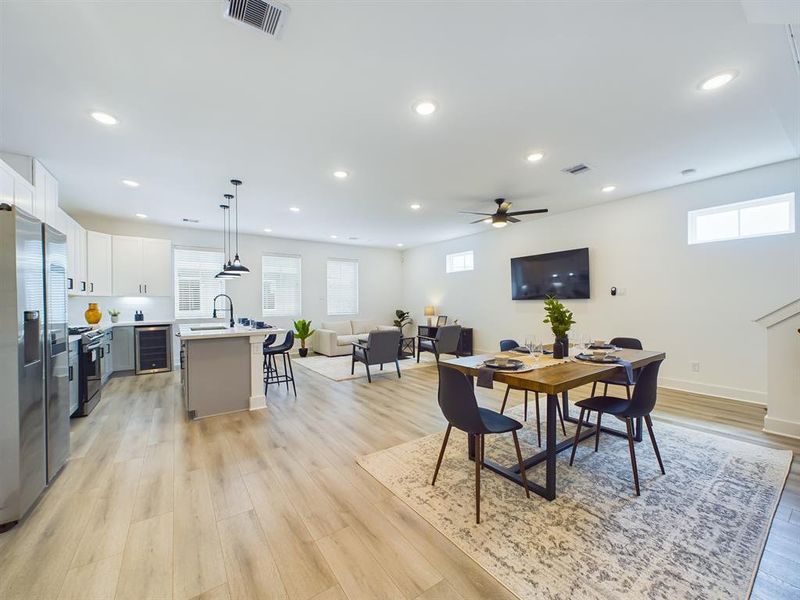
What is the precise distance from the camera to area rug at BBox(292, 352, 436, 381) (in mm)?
5844

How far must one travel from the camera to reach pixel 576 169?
3996mm

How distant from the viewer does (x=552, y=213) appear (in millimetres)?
6027

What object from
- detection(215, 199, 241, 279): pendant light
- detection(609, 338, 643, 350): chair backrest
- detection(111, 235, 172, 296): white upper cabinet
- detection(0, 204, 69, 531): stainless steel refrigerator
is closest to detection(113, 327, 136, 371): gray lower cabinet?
detection(111, 235, 172, 296): white upper cabinet

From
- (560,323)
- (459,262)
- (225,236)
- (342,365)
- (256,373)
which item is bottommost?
(342,365)

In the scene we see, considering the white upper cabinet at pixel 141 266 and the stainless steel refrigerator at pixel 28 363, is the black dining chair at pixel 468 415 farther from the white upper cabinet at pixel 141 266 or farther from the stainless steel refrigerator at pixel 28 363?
the white upper cabinet at pixel 141 266

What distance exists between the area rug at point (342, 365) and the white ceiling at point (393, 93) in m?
3.19

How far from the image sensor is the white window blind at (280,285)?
316 inches

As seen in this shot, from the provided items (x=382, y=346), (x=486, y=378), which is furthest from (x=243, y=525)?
(x=382, y=346)

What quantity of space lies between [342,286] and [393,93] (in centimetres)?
703

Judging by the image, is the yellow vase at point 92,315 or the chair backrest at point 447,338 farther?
the chair backrest at point 447,338

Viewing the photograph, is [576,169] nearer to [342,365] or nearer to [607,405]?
[607,405]

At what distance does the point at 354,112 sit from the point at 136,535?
10.6ft

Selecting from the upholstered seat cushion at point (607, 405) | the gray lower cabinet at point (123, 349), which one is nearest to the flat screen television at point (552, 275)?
the upholstered seat cushion at point (607, 405)

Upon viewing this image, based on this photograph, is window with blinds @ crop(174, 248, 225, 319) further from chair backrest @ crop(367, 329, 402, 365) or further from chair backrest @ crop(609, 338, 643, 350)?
chair backrest @ crop(609, 338, 643, 350)
